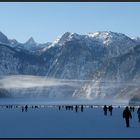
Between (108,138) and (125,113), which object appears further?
(125,113)

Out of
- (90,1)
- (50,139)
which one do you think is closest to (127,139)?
(50,139)

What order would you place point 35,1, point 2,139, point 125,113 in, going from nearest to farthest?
point 2,139 < point 35,1 < point 125,113

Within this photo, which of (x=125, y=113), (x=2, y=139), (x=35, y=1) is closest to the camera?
(x=2, y=139)

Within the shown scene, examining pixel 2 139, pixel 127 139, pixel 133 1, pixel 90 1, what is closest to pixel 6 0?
pixel 90 1

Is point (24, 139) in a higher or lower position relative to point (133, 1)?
lower

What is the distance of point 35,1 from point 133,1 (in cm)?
754

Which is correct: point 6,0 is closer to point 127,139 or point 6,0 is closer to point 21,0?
point 21,0

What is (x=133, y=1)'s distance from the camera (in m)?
36.8

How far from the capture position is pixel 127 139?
A: 27703 mm

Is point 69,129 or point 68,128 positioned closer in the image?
point 69,129

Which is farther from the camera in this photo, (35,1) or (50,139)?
(35,1)

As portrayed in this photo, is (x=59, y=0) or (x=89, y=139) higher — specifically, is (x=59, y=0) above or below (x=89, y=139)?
above

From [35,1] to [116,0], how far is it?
6004mm

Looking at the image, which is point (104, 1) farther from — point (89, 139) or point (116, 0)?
point (89, 139)
